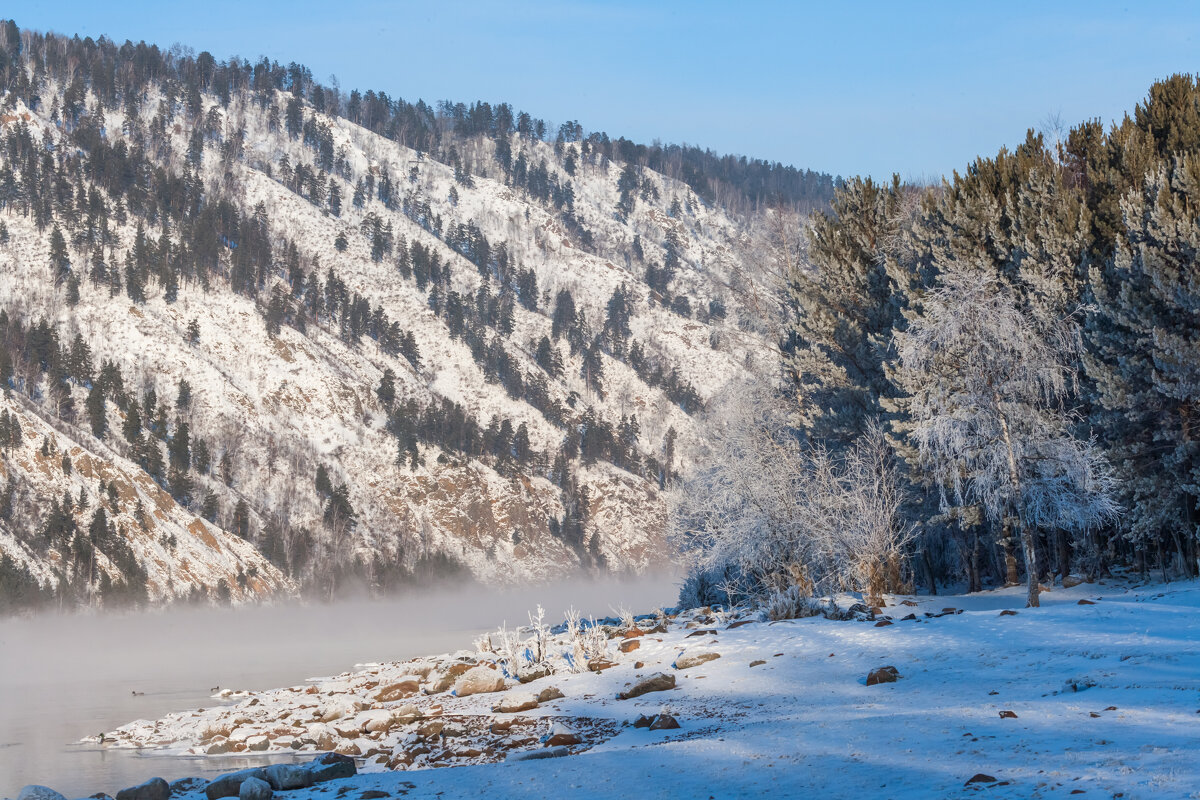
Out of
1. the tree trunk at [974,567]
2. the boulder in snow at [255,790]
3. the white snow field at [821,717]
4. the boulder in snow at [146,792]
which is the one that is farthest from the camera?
the tree trunk at [974,567]

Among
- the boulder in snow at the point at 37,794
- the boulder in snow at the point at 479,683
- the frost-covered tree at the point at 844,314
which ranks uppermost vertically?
the frost-covered tree at the point at 844,314

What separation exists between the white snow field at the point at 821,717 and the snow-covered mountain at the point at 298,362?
2183cm

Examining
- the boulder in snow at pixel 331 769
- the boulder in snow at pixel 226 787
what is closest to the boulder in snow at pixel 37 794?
the boulder in snow at pixel 226 787

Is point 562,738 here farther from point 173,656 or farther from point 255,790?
point 173,656

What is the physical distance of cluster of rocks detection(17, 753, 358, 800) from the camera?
472 inches

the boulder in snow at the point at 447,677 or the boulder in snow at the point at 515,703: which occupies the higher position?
the boulder in snow at the point at 515,703

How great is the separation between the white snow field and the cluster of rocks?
0.38m

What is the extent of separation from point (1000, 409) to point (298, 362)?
96.1m

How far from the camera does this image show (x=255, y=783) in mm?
11859

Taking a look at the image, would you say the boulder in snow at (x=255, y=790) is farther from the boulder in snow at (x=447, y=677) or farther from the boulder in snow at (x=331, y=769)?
the boulder in snow at (x=447, y=677)

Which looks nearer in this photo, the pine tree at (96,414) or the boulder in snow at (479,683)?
the boulder in snow at (479,683)

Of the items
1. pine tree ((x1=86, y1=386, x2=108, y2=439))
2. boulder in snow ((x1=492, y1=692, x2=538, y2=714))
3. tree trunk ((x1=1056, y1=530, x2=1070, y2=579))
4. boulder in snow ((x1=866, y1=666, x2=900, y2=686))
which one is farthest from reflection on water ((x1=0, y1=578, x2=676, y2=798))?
pine tree ((x1=86, y1=386, x2=108, y2=439))

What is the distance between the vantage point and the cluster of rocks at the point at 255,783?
12.0m

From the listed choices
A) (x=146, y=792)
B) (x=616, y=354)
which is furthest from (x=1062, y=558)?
(x=616, y=354)
